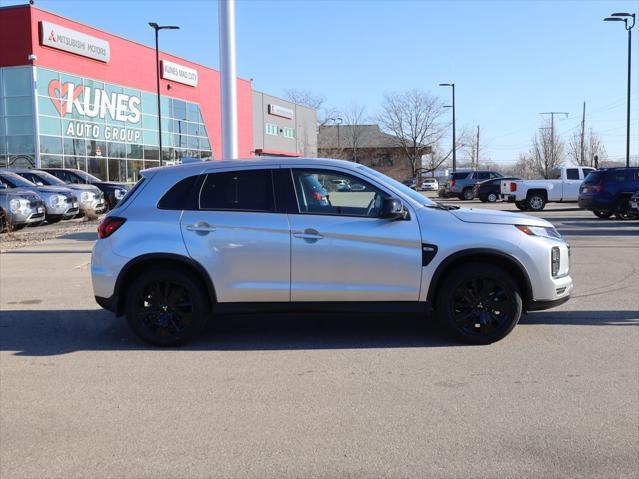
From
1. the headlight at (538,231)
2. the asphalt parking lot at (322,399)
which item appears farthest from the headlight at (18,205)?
the headlight at (538,231)

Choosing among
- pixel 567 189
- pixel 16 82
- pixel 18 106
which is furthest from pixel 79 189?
pixel 567 189

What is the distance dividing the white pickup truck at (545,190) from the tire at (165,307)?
22.0m

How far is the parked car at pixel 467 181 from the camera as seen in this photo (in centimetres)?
3778

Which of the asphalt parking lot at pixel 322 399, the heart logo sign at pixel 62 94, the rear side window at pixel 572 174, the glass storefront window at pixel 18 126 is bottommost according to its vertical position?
the asphalt parking lot at pixel 322 399

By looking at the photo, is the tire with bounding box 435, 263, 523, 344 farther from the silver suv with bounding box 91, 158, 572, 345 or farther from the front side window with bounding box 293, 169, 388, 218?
the front side window with bounding box 293, 169, 388, 218

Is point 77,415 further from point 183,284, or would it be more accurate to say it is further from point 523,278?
point 523,278

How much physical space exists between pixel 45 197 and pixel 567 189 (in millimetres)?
20087

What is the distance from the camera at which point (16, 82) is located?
31312 millimetres

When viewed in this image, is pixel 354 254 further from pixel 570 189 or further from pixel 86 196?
pixel 570 189

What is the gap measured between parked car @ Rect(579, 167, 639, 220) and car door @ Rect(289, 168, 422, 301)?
15717 mm

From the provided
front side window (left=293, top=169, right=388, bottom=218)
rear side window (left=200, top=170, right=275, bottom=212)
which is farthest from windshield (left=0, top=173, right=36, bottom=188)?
front side window (left=293, top=169, right=388, bottom=218)

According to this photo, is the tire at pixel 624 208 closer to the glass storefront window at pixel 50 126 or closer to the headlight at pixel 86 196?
the headlight at pixel 86 196

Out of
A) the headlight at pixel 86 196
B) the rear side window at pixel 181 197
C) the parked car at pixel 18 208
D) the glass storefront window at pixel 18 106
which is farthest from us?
the glass storefront window at pixel 18 106

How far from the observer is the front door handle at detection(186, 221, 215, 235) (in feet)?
19.5
